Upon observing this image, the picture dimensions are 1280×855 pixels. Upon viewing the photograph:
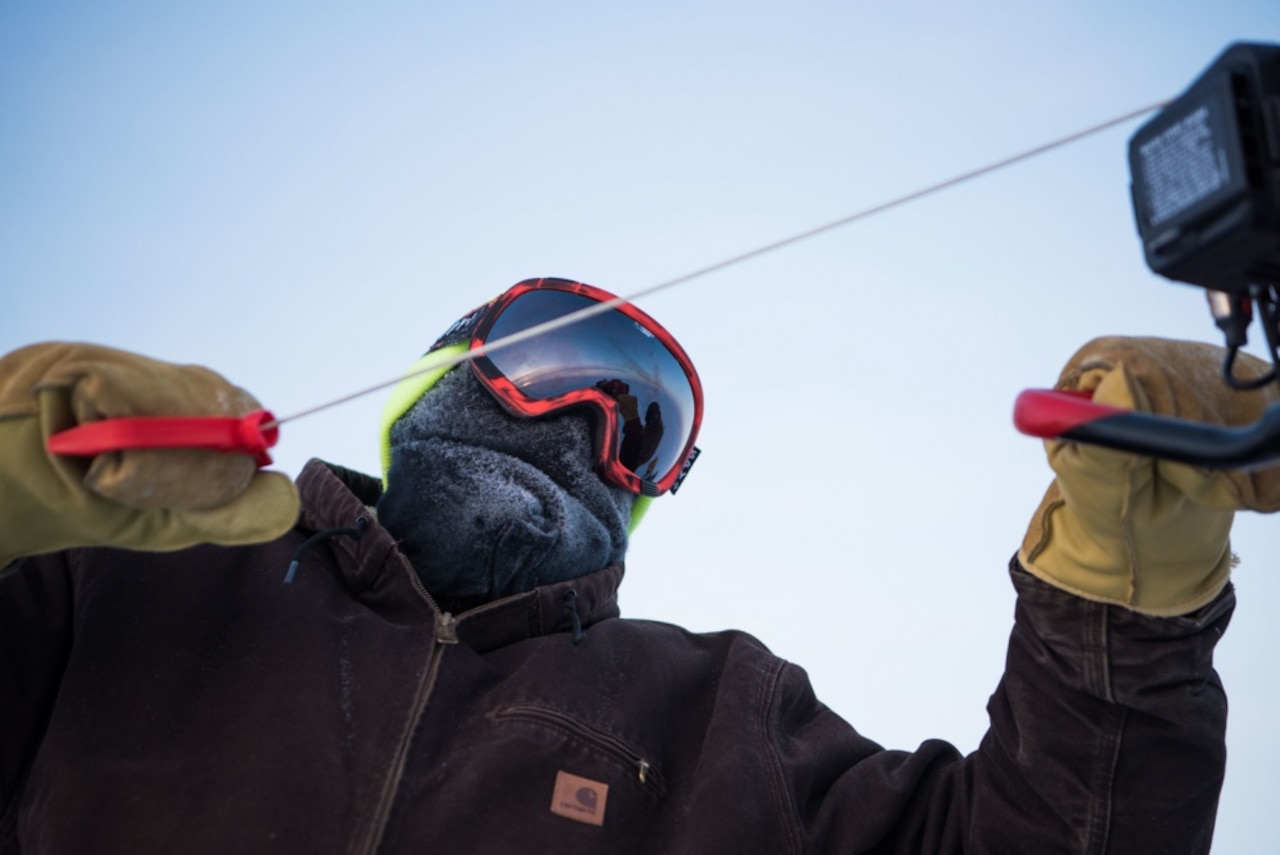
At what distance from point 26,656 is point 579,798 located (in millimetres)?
1111

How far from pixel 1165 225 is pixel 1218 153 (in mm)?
118

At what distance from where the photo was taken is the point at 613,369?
317 centimetres

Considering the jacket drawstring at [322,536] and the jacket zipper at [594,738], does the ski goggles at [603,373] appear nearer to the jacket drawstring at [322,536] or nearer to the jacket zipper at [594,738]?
the jacket drawstring at [322,536]

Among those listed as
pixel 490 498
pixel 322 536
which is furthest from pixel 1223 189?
pixel 322 536

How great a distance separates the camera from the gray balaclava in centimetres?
267

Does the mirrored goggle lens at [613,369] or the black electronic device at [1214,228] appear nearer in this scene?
the black electronic device at [1214,228]

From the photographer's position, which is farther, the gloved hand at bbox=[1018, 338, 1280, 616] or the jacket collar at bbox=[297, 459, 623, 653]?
the jacket collar at bbox=[297, 459, 623, 653]

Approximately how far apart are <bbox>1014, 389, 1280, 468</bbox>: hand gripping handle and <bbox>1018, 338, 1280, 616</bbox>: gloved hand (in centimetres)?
22

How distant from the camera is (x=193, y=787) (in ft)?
6.88


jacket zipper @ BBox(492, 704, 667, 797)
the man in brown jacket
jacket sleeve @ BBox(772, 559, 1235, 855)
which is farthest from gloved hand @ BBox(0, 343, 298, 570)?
jacket sleeve @ BBox(772, 559, 1235, 855)

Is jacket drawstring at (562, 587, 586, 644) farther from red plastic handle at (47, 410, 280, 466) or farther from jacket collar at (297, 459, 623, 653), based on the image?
red plastic handle at (47, 410, 280, 466)

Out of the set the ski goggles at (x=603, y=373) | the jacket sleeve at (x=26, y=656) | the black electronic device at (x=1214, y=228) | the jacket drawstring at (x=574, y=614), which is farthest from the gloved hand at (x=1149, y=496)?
the jacket sleeve at (x=26, y=656)

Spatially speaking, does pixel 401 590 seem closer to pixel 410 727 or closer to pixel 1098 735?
pixel 410 727

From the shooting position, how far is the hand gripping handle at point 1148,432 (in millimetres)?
1400
